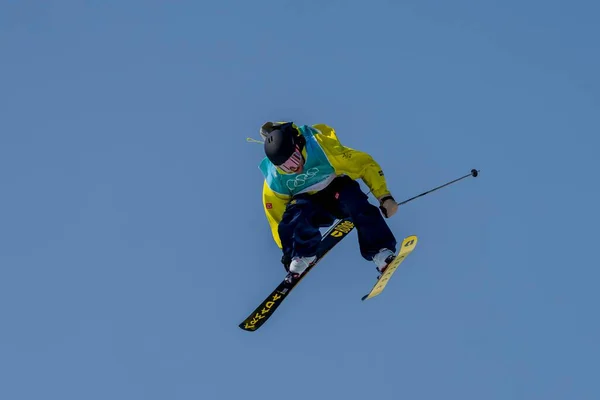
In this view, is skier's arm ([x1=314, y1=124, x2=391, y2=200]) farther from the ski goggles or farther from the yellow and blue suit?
the ski goggles

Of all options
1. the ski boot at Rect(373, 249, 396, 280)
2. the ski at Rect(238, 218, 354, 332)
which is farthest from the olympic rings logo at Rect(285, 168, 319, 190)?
the ski boot at Rect(373, 249, 396, 280)

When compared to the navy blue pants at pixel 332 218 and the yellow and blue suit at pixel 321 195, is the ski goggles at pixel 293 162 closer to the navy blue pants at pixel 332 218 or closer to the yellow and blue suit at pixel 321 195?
the yellow and blue suit at pixel 321 195

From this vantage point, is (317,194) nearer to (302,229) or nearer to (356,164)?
(302,229)

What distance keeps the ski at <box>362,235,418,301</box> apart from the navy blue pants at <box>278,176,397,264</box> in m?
0.30

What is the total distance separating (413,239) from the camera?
1631cm

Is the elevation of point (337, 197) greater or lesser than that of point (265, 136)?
lesser

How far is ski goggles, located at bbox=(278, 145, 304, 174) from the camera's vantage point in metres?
16.3

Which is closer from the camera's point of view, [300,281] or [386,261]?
[386,261]

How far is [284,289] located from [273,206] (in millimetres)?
1526

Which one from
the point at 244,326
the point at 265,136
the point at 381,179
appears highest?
the point at 265,136

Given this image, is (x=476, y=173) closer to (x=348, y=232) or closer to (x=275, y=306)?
(x=348, y=232)

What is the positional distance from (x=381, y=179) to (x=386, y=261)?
1199 mm

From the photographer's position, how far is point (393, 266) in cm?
1684

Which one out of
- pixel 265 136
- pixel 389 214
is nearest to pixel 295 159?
pixel 265 136
